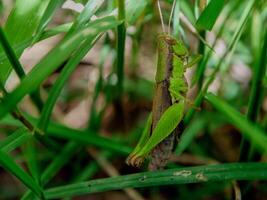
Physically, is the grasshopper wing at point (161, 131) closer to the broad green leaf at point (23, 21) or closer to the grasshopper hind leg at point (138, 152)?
the grasshopper hind leg at point (138, 152)

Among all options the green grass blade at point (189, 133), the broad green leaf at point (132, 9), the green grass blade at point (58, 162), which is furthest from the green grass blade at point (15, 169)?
the green grass blade at point (189, 133)

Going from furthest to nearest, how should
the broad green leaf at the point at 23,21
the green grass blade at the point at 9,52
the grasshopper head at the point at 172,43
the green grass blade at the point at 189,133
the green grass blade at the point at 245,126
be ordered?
the green grass blade at the point at 189,133, the grasshopper head at the point at 172,43, the broad green leaf at the point at 23,21, the green grass blade at the point at 9,52, the green grass blade at the point at 245,126

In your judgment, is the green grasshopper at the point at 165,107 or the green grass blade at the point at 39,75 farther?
the green grasshopper at the point at 165,107

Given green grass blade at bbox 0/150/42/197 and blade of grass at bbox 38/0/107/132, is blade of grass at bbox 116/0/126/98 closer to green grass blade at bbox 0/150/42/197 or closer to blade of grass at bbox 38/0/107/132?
blade of grass at bbox 38/0/107/132

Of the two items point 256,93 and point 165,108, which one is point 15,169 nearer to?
point 165,108

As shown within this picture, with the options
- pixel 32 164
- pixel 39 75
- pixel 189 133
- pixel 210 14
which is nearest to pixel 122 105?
pixel 189 133

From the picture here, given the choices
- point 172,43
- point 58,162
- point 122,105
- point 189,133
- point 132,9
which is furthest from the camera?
point 122,105
